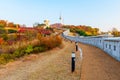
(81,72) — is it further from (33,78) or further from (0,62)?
(0,62)

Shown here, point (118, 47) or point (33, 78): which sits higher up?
point (118, 47)

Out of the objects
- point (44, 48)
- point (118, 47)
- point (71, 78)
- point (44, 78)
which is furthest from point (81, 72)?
point (44, 48)

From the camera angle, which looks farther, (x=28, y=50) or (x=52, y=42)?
(x=52, y=42)

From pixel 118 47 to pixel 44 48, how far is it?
364 inches

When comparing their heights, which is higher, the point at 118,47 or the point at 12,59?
the point at 118,47

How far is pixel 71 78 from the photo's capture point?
9.95 meters

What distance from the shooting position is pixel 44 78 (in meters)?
10.3

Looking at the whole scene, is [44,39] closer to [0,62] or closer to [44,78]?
[0,62]

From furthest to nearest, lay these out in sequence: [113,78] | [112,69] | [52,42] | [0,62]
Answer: [52,42] → [0,62] → [112,69] → [113,78]

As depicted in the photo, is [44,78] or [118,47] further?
[118,47]

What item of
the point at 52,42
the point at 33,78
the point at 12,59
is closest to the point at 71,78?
the point at 33,78

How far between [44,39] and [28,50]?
307cm

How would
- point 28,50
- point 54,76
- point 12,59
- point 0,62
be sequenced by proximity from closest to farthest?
1. point 54,76
2. point 0,62
3. point 12,59
4. point 28,50

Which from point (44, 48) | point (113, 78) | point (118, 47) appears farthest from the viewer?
point (44, 48)
